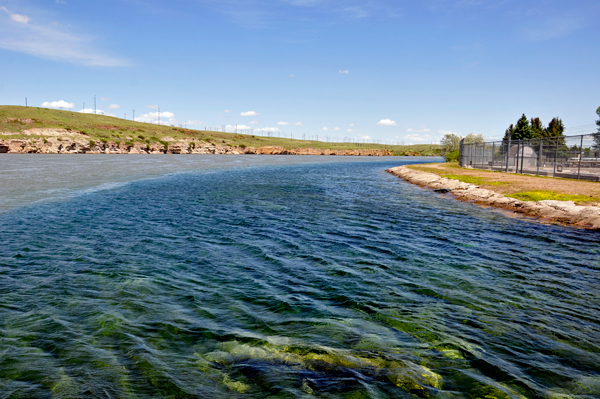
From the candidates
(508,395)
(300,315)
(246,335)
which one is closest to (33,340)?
(246,335)

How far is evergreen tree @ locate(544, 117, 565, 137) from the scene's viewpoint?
337 ft

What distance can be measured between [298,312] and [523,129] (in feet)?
384

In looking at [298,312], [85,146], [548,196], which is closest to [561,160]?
[548,196]

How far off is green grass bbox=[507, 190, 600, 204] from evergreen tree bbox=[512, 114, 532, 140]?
96032 millimetres

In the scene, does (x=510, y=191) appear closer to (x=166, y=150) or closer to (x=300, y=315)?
(x=300, y=315)

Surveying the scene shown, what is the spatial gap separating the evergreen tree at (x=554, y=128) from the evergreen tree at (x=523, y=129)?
6065 mm

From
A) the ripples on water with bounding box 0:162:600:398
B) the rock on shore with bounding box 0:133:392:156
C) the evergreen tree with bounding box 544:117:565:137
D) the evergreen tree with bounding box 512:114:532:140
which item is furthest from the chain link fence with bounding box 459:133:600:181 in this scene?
the rock on shore with bounding box 0:133:392:156

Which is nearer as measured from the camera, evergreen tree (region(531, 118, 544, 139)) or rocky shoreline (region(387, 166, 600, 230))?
rocky shoreline (region(387, 166, 600, 230))

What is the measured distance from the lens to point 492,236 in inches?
519

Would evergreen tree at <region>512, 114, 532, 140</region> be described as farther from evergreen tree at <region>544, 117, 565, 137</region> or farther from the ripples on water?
the ripples on water

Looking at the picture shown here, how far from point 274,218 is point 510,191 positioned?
1500cm

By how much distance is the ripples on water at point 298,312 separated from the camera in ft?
16.1

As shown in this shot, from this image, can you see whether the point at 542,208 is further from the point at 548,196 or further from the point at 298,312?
the point at 298,312

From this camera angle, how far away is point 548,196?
18703mm
